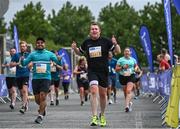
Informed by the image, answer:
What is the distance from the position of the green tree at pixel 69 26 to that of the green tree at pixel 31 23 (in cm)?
412

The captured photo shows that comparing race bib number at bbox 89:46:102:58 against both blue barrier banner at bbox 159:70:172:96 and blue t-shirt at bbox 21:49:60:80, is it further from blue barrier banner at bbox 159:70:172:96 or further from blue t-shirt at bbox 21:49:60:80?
blue barrier banner at bbox 159:70:172:96

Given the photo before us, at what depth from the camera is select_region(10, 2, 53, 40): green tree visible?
73.2 m

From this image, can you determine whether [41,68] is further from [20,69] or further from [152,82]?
[152,82]

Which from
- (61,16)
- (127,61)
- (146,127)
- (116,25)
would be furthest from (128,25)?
(146,127)

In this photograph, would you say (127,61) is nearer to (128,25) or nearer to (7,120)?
(7,120)

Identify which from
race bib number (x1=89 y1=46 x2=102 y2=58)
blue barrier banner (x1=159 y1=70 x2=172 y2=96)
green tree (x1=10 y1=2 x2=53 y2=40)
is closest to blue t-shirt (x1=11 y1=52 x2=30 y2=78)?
blue barrier banner (x1=159 y1=70 x2=172 y2=96)

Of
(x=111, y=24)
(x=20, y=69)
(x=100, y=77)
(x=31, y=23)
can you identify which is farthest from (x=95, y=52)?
(x=111, y=24)

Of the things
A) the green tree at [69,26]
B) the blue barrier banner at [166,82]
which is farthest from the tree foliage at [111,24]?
the blue barrier banner at [166,82]

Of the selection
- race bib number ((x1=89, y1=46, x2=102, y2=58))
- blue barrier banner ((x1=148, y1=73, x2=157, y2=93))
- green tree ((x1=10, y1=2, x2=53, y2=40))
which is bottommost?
blue barrier banner ((x1=148, y1=73, x2=157, y2=93))

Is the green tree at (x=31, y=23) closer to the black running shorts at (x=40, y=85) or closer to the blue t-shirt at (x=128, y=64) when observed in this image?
the blue t-shirt at (x=128, y=64)

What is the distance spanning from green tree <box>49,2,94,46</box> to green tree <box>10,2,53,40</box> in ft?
13.5

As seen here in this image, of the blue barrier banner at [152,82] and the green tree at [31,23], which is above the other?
the green tree at [31,23]

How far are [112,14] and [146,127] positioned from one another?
75628 mm

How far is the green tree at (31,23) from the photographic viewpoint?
73250mm
